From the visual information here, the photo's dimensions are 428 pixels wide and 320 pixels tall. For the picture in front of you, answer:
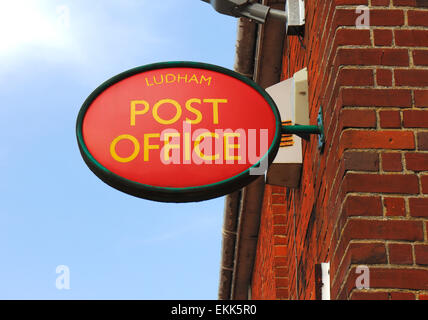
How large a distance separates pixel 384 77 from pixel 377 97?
110 mm

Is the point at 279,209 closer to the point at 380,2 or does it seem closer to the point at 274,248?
the point at 274,248

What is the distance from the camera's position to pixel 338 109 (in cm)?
370

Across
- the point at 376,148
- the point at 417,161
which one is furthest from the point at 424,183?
the point at 376,148

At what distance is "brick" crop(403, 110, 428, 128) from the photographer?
3584 millimetres

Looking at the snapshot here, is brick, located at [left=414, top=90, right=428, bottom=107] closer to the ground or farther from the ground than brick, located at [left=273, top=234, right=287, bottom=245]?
farther from the ground

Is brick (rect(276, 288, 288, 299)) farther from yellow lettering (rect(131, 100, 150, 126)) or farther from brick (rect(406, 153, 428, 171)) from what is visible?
brick (rect(406, 153, 428, 171))

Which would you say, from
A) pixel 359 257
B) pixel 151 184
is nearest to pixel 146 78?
pixel 151 184

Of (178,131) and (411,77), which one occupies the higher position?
(411,77)

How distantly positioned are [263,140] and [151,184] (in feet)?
1.83

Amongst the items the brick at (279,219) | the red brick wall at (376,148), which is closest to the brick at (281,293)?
the brick at (279,219)

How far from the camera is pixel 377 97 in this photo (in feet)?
12.0

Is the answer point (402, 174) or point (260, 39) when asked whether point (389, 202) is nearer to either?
point (402, 174)

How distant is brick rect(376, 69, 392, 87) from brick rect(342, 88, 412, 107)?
0.12 ft

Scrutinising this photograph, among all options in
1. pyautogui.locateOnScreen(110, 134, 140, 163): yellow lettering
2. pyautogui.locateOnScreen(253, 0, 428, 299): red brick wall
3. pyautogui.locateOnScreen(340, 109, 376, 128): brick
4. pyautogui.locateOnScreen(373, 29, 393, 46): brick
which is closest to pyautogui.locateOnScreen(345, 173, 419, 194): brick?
pyautogui.locateOnScreen(253, 0, 428, 299): red brick wall
